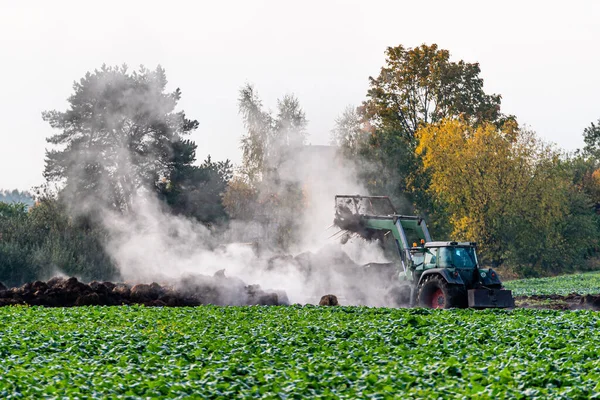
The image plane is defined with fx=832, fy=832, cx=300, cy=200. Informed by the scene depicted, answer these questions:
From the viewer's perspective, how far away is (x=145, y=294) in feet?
A: 97.1

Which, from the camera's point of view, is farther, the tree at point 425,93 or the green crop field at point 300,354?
the tree at point 425,93

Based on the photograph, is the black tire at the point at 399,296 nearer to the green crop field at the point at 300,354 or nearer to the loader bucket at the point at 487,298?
the loader bucket at the point at 487,298

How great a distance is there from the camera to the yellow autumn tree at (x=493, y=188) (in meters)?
55.9

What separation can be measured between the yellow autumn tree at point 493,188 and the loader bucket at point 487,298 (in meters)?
30.6

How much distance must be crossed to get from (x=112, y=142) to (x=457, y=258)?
105 feet

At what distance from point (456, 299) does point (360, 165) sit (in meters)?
31.1

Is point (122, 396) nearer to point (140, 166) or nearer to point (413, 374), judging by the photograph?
point (413, 374)

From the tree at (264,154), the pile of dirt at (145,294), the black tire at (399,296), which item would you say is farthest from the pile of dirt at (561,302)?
the tree at (264,154)

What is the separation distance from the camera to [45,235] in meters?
44.9

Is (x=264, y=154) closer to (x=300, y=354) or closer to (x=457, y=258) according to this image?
(x=457, y=258)

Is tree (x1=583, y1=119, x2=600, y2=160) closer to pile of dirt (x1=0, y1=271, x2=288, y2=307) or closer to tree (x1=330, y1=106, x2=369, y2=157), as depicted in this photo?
tree (x1=330, y1=106, x2=369, y2=157)

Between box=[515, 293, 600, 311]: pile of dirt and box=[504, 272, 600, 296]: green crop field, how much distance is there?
1.71 meters

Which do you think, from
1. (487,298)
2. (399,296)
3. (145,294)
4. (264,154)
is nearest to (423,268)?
(399,296)

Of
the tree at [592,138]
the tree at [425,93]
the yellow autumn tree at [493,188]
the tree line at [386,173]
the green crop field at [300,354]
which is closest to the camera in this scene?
the green crop field at [300,354]
